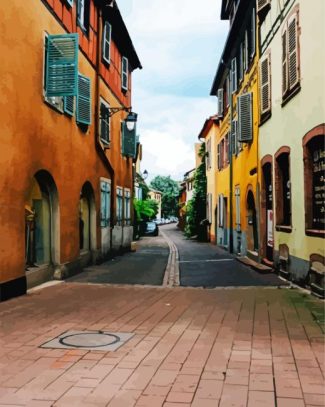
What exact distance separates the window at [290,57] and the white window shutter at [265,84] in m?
1.64

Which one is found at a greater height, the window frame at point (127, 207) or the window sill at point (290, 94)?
the window sill at point (290, 94)

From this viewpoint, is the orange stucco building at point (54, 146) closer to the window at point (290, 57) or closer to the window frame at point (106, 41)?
the window frame at point (106, 41)

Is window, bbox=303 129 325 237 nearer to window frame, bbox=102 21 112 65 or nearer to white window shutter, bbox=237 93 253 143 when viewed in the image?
white window shutter, bbox=237 93 253 143

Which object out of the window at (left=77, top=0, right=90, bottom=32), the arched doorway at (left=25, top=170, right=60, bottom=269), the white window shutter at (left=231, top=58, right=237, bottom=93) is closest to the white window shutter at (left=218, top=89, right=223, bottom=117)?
the white window shutter at (left=231, top=58, right=237, bottom=93)

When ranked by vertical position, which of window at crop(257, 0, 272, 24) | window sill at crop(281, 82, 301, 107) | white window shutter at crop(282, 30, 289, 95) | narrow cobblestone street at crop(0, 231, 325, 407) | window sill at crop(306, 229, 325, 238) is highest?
window at crop(257, 0, 272, 24)

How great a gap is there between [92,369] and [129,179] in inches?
742

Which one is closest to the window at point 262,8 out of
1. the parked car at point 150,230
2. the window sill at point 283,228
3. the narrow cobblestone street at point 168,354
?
the window sill at point 283,228

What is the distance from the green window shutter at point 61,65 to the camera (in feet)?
35.9

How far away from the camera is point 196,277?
12.6 m

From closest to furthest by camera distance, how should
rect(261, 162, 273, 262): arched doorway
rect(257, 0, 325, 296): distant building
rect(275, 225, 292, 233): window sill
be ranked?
rect(257, 0, 325, 296): distant building, rect(275, 225, 292, 233): window sill, rect(261, 162, 273, 262): arched doorway

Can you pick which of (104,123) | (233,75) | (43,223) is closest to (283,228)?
(43,223)

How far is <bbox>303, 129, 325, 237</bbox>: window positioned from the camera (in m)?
9.36

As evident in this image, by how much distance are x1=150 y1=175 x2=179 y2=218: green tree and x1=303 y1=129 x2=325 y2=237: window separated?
101 meters

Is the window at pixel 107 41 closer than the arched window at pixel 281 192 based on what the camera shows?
No
